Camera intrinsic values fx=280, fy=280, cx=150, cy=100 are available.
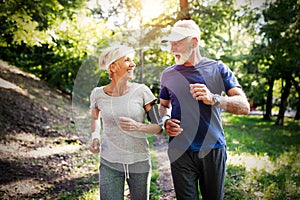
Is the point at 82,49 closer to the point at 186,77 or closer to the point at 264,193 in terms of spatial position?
the point at 186,77

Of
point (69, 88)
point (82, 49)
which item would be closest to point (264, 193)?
point (82, 49)

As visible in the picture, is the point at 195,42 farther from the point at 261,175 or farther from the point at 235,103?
the point at 261,175

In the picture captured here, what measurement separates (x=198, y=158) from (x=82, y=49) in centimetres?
326

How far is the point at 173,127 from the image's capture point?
5.82ft

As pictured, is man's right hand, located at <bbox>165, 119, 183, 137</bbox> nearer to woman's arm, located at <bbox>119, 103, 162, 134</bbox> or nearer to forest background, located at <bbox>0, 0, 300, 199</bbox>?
woman's arm, located at <bbox>119, 103, 162, 134</bbox>

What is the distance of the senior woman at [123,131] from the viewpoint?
1.83 m

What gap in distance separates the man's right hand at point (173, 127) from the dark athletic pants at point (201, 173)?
0.18 m

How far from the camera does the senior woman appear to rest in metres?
1.83

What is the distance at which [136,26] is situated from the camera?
3.22 m

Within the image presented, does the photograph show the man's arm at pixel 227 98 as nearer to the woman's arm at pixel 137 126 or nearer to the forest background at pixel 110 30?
the woman's arm at pixel 137 126

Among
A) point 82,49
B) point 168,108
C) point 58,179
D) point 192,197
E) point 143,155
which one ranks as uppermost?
point 82,49

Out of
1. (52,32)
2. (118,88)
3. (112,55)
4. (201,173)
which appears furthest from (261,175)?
(52,32)

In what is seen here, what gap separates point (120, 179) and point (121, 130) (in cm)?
34

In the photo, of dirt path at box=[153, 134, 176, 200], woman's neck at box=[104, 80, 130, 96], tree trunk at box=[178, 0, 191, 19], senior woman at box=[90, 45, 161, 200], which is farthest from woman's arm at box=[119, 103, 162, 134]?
tree trunk at box=[178, 0, 191, 19]
